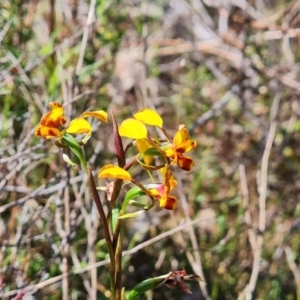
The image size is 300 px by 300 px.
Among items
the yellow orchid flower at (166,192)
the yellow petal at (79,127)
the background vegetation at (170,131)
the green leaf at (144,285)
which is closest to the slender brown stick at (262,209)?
the background vegetation at (170,131)

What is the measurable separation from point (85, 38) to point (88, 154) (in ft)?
1.43

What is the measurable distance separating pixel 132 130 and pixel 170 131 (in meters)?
1.94

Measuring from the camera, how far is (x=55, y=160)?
222cm

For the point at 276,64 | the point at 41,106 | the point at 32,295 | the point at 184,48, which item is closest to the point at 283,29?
the point at 276,64

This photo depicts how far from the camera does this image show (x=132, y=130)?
1.12m

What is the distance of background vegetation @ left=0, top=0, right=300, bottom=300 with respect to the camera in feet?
6.38

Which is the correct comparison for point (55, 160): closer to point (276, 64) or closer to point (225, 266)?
point (225, 266)

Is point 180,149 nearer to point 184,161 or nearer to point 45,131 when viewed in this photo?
point 184,161

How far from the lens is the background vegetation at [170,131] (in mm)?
1945

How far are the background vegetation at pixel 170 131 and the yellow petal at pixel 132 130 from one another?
0.65 m

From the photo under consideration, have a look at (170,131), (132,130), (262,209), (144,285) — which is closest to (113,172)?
(132,130)

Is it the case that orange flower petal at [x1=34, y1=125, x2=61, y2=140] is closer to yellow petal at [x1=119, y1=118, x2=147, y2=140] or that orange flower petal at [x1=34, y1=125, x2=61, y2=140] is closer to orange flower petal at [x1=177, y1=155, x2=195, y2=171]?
yellow petal at [x1=119, y1=118, x2=147, y2=140]

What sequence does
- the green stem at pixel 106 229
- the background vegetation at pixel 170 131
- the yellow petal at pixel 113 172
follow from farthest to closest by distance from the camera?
the background vegetation at pixel 170 131, the green stem at pixel 106 229, the yellow petal at pixel 113 172

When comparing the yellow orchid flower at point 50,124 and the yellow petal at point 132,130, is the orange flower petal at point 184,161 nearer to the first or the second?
the yellow petal at point 132,130
